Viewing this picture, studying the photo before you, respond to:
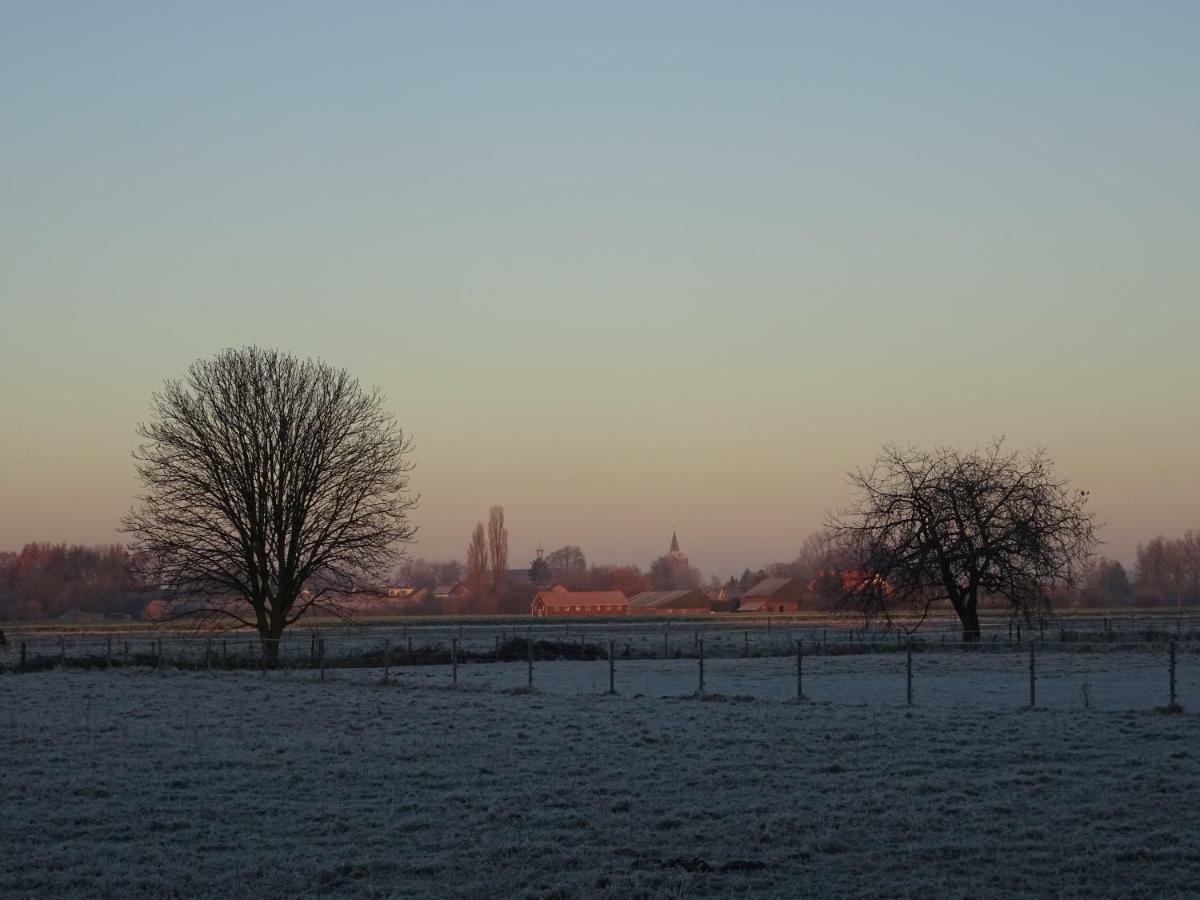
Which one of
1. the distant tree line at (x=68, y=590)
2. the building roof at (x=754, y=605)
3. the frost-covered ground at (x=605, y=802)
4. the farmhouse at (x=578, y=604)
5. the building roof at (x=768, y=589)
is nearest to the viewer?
the frost-covered ground at (x=605, y=802)

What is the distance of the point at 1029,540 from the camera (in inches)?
1818

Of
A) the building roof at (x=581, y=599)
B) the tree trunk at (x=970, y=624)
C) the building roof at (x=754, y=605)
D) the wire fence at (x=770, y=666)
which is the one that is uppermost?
the tree trunk at (x=970, y=624)

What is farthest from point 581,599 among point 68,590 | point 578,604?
point 68,590

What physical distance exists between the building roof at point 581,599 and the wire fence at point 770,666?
85.7 m

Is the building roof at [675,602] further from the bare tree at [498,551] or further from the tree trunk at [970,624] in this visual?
the tree trunk at [970,624]

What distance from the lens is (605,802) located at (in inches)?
570

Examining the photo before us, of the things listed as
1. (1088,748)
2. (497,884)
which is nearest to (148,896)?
(497,884)

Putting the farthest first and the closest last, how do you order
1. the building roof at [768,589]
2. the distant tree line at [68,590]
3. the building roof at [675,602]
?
the building roof at [768,589], the building roof at [675,602], the distant tree line at [68,590]

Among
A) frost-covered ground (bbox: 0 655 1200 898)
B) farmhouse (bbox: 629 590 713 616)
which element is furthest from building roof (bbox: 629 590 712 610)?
frost-covered ground (bbox: 0 655 1200 898)

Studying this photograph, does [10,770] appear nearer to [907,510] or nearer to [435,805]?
[435,805]

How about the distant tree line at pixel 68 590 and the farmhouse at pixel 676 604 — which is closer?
the distant tree line at pixel 68 590

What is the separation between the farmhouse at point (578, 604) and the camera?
14238cm

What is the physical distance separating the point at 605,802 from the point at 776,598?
134 m

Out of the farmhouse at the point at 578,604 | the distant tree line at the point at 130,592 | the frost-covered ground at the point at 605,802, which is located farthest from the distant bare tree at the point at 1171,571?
the frost-covered ground at the point at 605,802
